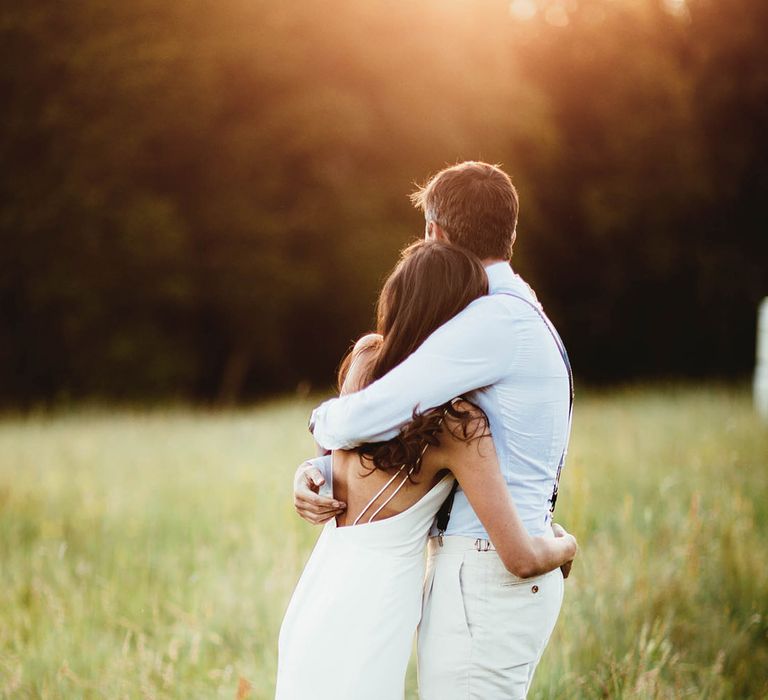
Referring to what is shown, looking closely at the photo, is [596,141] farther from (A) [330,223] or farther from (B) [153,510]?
(B) [153,510]

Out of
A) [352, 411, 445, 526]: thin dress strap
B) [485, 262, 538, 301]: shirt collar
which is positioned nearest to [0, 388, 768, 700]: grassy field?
[352, 411, 445, 526]: thin dress strap

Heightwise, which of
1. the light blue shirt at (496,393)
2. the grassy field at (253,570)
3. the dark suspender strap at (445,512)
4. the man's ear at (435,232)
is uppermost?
the man's ear at (435,232)

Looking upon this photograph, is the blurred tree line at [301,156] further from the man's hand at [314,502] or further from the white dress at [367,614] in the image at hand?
the white dress at [367,614]

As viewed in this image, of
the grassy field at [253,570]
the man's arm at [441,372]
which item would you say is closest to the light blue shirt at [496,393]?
the man's arm at [441,372]

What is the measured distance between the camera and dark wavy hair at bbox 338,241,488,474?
2.11 meters

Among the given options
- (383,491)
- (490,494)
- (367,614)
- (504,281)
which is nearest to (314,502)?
(383,491)

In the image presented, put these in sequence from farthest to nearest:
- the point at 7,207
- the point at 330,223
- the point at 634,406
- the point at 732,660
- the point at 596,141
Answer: the point at 596,141 → the point at 330,223 → the point at 7,207 → the point at 634,406 → the point at 732,660

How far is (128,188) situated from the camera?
16.1m

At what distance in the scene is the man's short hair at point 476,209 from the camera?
229 cm

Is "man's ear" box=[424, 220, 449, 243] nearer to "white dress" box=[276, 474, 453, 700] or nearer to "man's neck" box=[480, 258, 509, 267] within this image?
"man's neck" box=[480, 258, 509, 267]

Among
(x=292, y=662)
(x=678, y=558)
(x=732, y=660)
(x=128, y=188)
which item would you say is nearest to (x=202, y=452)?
(x=678, y=558)

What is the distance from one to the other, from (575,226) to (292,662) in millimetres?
19431

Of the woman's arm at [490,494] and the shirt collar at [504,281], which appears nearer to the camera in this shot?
the woman's arm at [490,494]

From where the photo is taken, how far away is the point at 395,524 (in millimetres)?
2213
